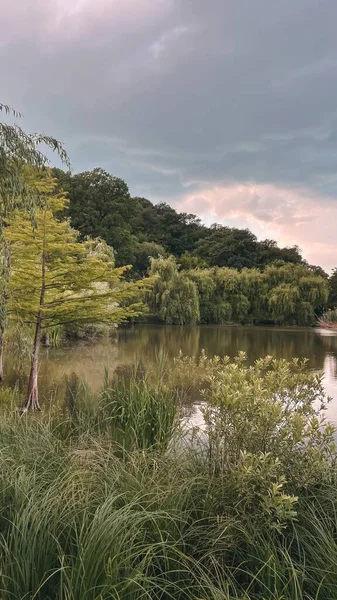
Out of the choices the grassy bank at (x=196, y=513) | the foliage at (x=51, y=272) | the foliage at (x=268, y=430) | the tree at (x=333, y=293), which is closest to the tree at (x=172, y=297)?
the tree at (x=333, y=293)

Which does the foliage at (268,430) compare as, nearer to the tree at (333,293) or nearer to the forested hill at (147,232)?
the forested hill at (147,232)

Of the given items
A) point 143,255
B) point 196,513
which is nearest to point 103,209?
point 143,255

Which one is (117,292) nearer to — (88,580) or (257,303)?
(88,580)

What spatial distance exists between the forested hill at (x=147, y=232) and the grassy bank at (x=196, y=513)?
3600 centimetres

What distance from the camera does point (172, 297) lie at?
32562 millimetres

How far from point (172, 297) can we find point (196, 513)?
29938 millimetres

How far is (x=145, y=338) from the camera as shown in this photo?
23.2 meters

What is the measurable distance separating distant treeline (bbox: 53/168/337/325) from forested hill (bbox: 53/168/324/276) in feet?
0.30

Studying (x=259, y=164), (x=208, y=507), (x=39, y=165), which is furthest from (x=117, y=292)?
(x=259, y=164)

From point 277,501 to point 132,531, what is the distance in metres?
0.67

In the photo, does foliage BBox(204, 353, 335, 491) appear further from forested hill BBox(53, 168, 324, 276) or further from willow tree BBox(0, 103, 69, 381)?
forested hill BBox(53, 168, 324, 276)

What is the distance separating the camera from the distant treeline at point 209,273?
33219 millimetres

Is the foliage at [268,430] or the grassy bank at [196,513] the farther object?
the foliage at [268,430]

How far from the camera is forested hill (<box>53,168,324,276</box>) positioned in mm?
41156
